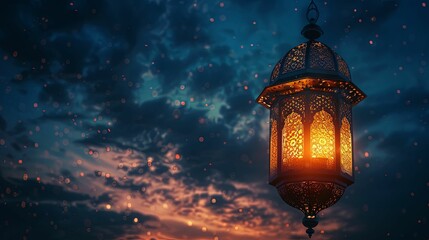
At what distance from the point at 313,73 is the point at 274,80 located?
512mm

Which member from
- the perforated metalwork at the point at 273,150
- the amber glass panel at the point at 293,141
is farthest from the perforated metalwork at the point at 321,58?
the perforated metalwork at the point at 273,150

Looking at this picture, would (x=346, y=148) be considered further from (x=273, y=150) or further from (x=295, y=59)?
(x=295, y=59)

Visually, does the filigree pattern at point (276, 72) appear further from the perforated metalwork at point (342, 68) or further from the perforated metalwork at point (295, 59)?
the perforated metalwork at point (342, 68)

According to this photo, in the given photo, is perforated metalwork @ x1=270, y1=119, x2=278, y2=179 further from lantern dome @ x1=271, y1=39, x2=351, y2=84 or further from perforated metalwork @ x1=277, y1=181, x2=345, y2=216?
lantern dome @ x1=271, y1=39, x2=351, y2=84

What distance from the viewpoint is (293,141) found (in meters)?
5.11

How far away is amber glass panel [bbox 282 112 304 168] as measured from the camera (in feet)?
16.4

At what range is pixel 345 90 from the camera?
5.36m

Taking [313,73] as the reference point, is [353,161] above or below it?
below

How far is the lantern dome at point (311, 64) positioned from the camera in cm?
518

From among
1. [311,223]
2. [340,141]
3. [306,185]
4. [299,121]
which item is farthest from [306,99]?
[311,223]

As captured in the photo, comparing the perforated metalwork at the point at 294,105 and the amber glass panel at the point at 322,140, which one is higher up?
the perforated metalwork at the point at 294,105

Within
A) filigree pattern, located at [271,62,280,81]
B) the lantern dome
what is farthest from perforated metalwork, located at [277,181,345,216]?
filigree pattern, located at [271,62,280,81]

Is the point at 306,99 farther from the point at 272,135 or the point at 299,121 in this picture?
the point at 272,135

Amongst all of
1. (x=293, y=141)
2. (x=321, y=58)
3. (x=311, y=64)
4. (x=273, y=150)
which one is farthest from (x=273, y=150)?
(x=321, y=58)
